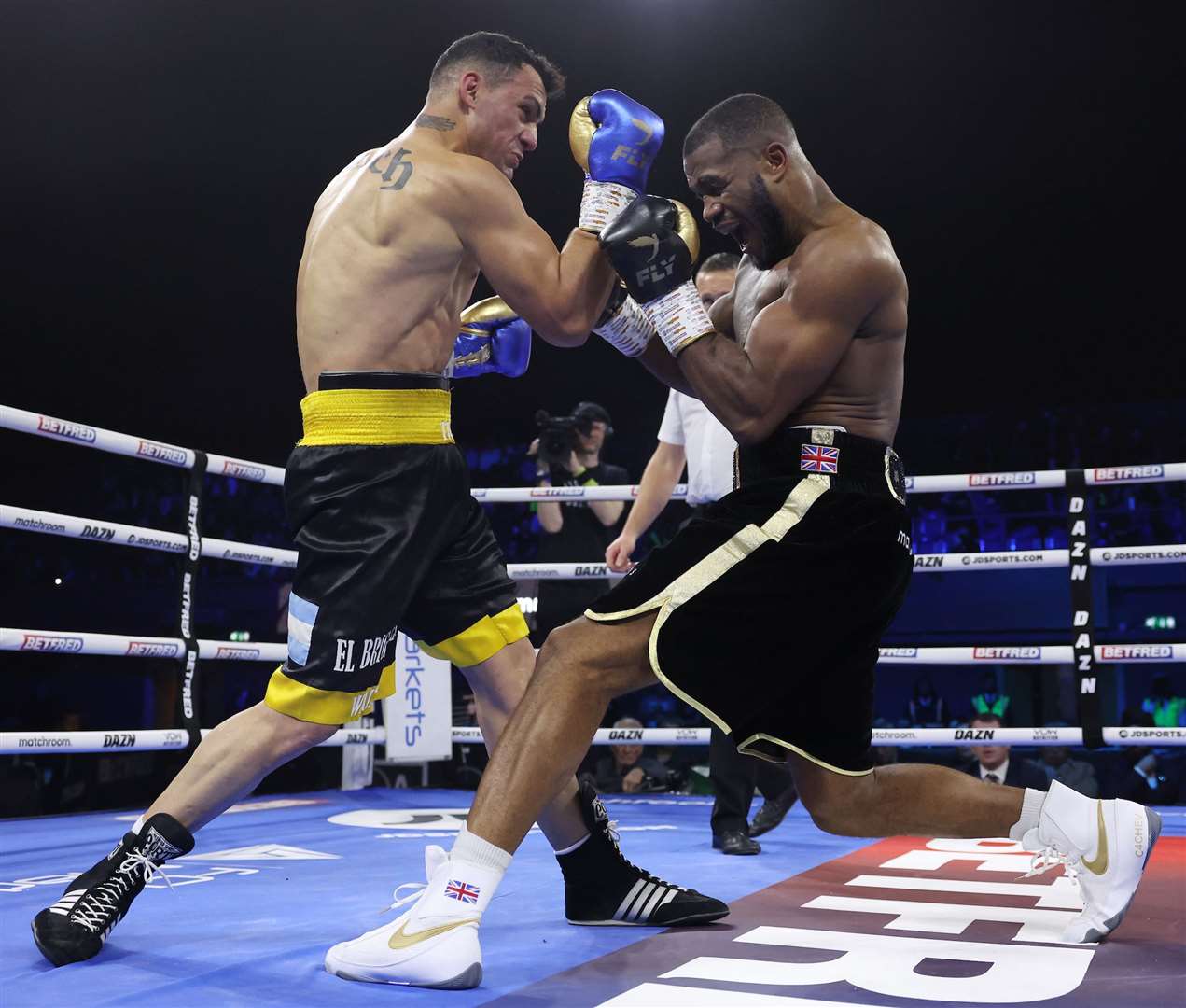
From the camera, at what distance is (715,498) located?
3406mm

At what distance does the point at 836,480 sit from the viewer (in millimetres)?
1774

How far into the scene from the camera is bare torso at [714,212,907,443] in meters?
1.83

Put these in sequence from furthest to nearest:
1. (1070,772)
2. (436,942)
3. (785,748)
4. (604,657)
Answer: (1070,772), (785,748), (604,657), (436,942)

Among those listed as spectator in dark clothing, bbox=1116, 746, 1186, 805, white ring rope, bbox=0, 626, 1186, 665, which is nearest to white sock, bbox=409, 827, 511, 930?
white ring rope, bbox=0, 626, 1186, 665

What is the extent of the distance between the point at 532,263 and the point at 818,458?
0.56 m

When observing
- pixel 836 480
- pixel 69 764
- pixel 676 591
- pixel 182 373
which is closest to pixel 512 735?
pixel 676 591

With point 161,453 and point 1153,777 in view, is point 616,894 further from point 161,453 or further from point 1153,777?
point 1153,777

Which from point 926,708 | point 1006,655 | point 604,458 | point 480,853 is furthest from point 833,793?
point 604,458

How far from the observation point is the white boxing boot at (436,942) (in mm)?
1518

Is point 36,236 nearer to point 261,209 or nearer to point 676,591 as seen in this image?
point 261,209

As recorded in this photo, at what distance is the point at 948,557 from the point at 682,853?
1.56 m

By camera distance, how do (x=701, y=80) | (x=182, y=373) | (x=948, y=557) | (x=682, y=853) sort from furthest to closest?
1. (x=182, y=373)
2. (x=701, y=80)
3. (x=948, y=557)
4. (x=682, y=853)

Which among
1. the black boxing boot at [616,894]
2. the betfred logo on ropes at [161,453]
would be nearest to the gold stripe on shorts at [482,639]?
the black boxing boot at [616,894]

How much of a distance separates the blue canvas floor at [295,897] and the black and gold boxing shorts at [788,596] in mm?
443
